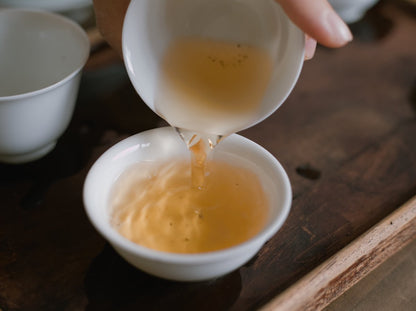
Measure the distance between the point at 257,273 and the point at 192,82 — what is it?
12.9 inches

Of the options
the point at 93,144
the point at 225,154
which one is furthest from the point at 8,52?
the point at 225,154

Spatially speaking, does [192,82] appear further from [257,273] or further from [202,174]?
[257,273]

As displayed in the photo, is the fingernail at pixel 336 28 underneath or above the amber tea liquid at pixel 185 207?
above

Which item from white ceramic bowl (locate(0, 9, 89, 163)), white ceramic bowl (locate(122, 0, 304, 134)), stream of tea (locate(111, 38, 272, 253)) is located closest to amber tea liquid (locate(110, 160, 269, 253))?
stream of tea (locate(111, 38, 272, 253))

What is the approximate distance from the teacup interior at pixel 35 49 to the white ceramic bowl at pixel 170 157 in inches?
11.5

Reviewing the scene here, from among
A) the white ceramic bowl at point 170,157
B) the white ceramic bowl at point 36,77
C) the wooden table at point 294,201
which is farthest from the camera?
the white ceramic bowl at point 36,77

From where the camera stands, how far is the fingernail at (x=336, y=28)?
2.12 feet

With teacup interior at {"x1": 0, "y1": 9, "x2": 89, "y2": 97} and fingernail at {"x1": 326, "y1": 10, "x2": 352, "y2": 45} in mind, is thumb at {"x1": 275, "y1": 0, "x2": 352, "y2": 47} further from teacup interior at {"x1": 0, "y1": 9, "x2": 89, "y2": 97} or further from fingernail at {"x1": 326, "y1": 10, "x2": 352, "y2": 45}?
teacup interior at {"x1": 0, "y1": 9, "x2": 89, "y2": 97}

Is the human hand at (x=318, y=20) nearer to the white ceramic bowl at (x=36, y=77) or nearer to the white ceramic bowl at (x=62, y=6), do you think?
the white ceramic bowl at (x=36, y=77)

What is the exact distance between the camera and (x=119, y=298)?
27.9 inches

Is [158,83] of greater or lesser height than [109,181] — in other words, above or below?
above

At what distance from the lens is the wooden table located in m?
0.72

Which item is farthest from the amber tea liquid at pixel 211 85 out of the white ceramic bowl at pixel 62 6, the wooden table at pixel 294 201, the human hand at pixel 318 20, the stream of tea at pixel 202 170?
the white ceramic bowl at pixel 62 6

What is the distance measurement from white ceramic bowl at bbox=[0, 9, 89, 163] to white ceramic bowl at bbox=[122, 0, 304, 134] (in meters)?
0.17
